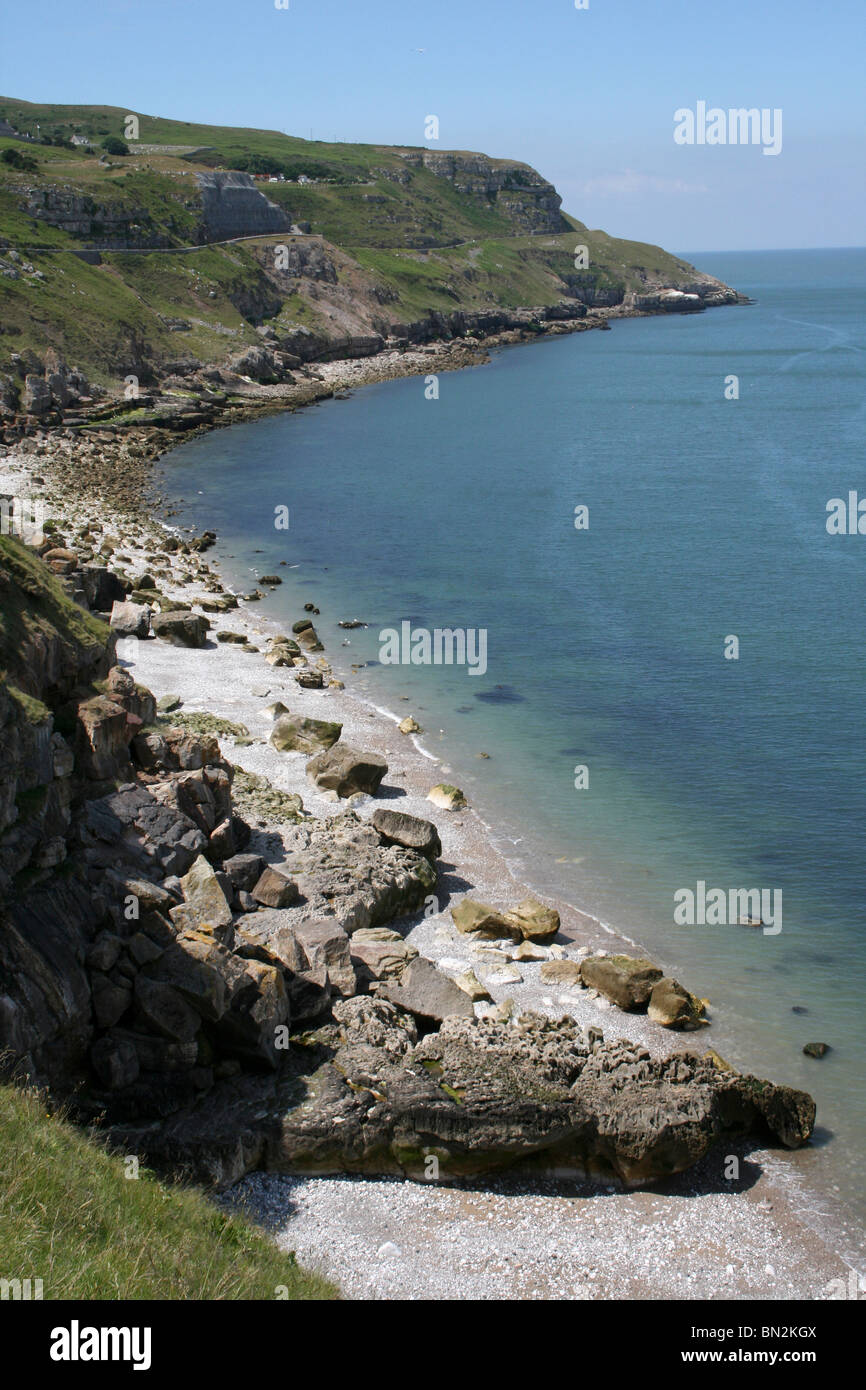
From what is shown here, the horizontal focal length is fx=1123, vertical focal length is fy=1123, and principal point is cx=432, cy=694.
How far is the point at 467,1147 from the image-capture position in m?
20.0

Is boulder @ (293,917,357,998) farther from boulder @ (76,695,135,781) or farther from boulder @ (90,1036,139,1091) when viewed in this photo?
boulder @ (76,695,135,781)

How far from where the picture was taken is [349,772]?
3484cm

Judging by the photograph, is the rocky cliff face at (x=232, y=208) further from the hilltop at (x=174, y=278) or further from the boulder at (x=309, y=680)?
the boulder at (x=309, y=680)

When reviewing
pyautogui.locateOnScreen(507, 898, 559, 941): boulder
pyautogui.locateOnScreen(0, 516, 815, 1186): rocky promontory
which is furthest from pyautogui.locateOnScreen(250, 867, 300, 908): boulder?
pyautogui.locateOnScreen(507, 898, 559, 941): boulder

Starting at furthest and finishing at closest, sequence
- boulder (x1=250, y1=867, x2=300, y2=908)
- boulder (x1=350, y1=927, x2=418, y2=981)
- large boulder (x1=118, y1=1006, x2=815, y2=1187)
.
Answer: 1. boulder (x1=250, y1=867, x2=300, y2=908)
2. boulder (x1=350, y1=927, x2=418, y2=981)
3. large boulder (x1=118, y1=1006, x2=815, y2=1187)

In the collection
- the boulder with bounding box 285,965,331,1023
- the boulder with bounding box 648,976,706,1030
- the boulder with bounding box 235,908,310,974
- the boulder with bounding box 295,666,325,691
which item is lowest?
the boulder with bounding box 648,976,706,1030

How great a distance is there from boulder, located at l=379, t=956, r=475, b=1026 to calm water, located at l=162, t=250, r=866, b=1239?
20.1 feet

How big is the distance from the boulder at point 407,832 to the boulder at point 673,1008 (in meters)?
7.96

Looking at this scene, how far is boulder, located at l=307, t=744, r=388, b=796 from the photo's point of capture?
3488cm

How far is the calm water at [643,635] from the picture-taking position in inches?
1134

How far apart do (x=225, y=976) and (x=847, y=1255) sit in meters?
11.9

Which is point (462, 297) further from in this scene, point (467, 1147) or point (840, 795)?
point (467, 1147)
